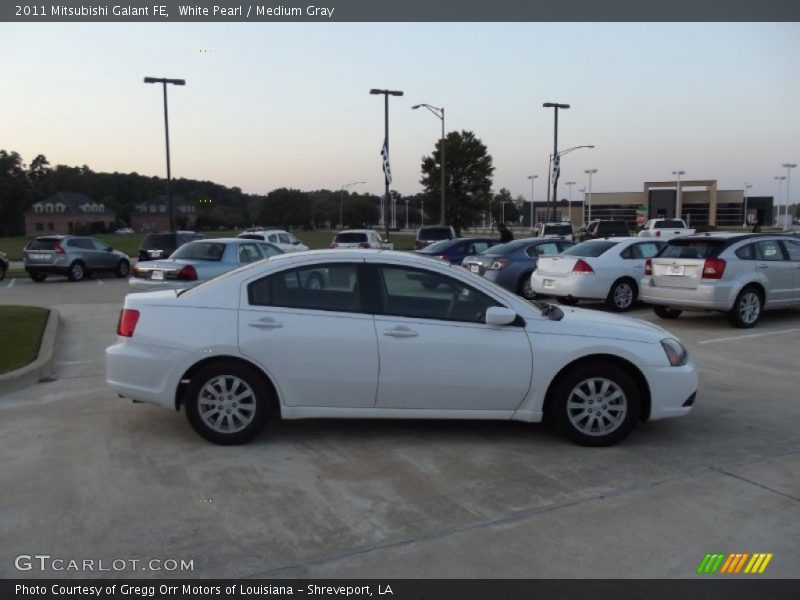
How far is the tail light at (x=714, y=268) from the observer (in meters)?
11.2

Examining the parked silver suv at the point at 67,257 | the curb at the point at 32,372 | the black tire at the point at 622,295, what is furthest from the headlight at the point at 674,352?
the parked silver suv at the point at 67,257

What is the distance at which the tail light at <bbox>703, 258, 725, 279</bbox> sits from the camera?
443 inches

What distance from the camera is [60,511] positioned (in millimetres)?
4238

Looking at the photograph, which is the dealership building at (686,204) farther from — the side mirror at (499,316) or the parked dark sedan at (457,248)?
the side mirror at (499,316)

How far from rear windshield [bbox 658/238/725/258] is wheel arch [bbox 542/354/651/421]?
6.88m

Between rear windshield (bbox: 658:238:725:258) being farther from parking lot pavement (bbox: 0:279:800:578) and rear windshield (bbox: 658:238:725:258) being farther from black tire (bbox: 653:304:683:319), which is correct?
parking lot pavement (bbox: 0:279:800:578)

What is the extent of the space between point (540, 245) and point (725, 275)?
533 centimetres

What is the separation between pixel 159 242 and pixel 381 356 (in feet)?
73.6

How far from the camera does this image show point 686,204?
93625 millimetres

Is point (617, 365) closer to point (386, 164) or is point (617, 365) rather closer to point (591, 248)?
point (591, 248)

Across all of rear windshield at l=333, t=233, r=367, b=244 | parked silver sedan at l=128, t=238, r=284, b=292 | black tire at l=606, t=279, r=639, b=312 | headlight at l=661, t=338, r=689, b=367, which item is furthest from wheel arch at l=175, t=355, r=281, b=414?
rear windshield at l=333, t=233, r=367, b=244

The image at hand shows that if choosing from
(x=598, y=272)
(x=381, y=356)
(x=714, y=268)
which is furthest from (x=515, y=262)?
(x=381, y=356)
